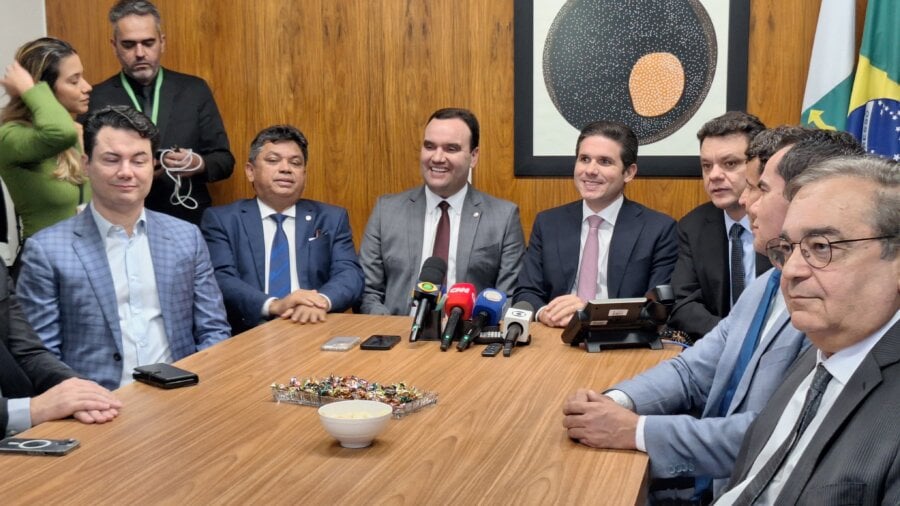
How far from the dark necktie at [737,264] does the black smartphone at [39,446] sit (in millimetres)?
2491

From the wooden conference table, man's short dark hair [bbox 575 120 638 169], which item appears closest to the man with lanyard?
man's short dark hair [bbox 575 120 638 169]

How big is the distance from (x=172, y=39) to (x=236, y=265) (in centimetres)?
175

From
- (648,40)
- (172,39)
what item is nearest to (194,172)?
(172,39)

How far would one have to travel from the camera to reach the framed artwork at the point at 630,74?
4.54 m

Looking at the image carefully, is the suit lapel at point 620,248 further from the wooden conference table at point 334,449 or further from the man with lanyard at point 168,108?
the man with lanyard at point 168,108

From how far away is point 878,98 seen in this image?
4203mm

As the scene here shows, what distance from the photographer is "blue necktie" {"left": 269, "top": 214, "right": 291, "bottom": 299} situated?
3977 millimetres

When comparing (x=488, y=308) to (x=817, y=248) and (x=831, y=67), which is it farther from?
(x=831, y=67)

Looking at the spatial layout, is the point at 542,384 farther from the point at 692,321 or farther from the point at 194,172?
the point at 194,172

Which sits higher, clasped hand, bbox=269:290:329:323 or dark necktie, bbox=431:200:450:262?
dark necktie, bbox=431:200:450:262

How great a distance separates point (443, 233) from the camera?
4164mm

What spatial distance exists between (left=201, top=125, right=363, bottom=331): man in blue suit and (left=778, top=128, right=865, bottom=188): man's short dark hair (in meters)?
2.02

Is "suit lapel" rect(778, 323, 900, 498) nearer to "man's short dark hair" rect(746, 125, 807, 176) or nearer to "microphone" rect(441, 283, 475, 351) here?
"man's short dark hair" rect(746, 125, 807, 176)

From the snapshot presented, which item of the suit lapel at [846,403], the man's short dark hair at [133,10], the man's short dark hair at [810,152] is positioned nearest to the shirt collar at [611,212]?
the man's short dark hair at [810,152]
